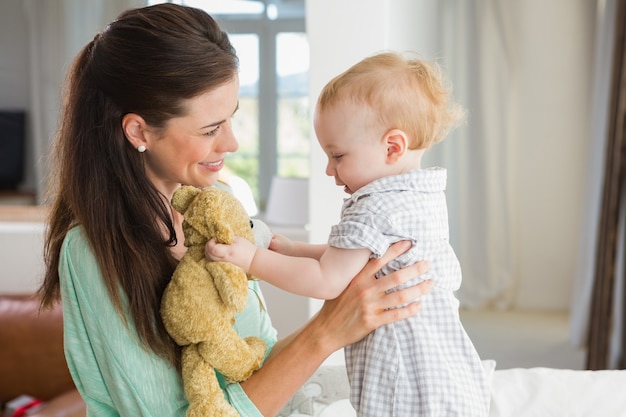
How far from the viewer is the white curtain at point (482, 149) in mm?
5180

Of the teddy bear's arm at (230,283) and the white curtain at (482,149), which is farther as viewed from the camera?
the white curtain at (482,149)

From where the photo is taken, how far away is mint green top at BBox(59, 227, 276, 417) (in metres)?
1.26

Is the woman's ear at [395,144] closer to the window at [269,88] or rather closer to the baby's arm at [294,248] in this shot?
the baby's arm at [294,248]

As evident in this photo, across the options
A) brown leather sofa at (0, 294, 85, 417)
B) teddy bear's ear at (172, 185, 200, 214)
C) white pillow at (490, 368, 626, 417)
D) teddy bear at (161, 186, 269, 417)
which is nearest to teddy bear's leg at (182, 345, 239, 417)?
teddy bear at (161, 186, 269, 417)

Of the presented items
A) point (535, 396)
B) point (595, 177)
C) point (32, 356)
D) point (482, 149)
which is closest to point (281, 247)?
point (535, 396)

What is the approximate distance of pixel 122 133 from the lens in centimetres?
138

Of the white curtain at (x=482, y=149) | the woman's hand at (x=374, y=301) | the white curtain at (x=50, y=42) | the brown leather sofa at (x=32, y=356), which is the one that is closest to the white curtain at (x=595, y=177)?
the white curtain at (x=482, y=149)

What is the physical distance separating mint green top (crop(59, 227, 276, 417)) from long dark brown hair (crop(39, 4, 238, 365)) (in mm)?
21

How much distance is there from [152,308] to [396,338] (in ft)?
1.36

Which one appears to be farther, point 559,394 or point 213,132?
point 559,394

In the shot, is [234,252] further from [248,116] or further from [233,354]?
[248,116]

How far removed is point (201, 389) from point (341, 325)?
0.26 meters

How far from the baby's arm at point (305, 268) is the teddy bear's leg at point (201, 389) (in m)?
0.17

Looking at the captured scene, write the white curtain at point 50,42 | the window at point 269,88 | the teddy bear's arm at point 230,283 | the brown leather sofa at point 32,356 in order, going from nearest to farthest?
the teddy bear's arm at point 230,283
the brown leather sofa at point 32,356
the white curtain at point 50,42
the window at point 269,88
